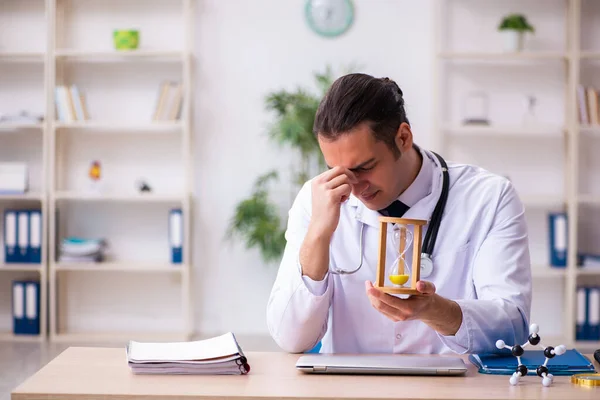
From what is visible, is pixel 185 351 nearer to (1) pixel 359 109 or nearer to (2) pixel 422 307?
(2) pixel 422 307

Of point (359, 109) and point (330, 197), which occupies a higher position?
point (359, 109)

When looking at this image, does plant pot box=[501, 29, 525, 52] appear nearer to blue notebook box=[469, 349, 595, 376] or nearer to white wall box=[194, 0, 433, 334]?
white wall box=[194, 0, 433, 334]

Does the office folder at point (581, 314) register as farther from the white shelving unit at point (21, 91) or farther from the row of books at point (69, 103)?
the white shelving unit at point (21, 91)

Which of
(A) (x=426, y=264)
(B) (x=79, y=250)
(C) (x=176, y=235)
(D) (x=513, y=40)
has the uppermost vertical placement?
(D) (x=513, y=40)

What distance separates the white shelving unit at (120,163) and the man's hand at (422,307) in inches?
142

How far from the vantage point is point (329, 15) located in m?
5.18

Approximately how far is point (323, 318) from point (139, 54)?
348cm

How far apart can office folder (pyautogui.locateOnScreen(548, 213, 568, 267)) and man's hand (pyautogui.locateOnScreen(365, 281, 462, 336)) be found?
3.43m

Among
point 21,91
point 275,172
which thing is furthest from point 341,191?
point 21,91

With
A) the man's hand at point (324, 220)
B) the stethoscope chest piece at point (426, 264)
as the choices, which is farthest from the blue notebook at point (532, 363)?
the man's hand at point (324, 220)

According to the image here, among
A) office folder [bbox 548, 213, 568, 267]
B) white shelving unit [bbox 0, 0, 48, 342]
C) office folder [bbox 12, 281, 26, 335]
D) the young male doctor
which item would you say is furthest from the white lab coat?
white shelving unit [bbox 0, 0, 48, 342]

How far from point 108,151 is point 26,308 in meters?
1.13

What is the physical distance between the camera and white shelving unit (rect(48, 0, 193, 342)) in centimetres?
526

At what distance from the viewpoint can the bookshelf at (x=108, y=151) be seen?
17.3 ft
